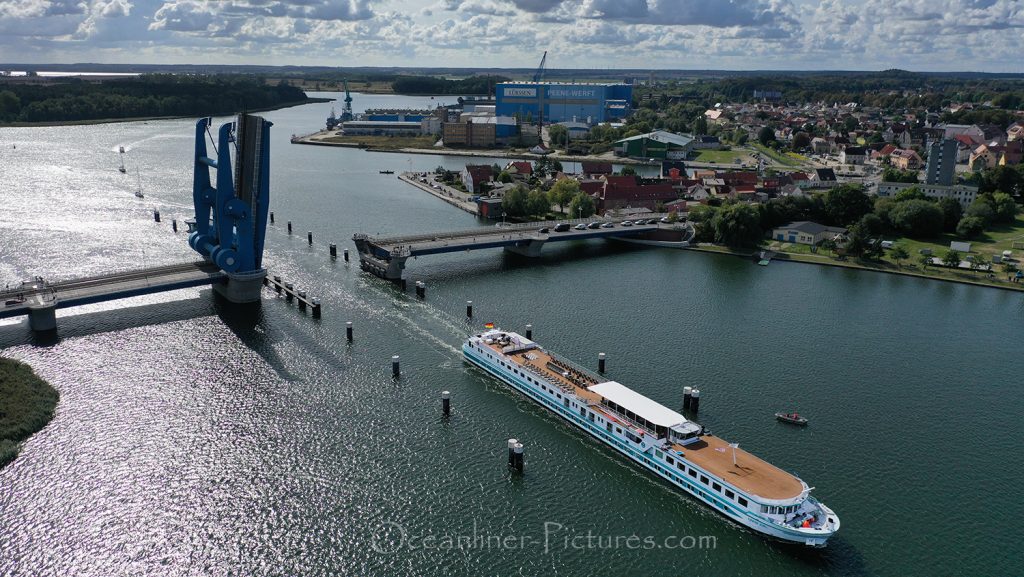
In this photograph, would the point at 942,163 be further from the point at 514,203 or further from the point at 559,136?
the point at 559,136

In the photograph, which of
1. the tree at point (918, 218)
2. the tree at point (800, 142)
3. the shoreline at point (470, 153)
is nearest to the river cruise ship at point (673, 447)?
the tree at point (918, 218)

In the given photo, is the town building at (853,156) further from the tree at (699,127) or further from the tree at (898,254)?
the tree at (898,254)

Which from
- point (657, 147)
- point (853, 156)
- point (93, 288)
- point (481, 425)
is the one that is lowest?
point (481, 425)

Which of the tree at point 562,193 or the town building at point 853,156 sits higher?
the town building at point 853,156

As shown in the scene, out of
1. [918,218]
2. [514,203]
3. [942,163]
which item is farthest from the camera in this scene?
[942,163]

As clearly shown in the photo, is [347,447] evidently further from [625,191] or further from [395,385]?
[625,191]

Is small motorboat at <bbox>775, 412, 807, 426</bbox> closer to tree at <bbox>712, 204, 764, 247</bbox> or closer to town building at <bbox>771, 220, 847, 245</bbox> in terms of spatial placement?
tree at <bbox>712, 204, 764, 247</bbox>

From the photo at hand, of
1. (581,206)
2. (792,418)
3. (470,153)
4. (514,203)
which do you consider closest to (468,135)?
(470,153)
